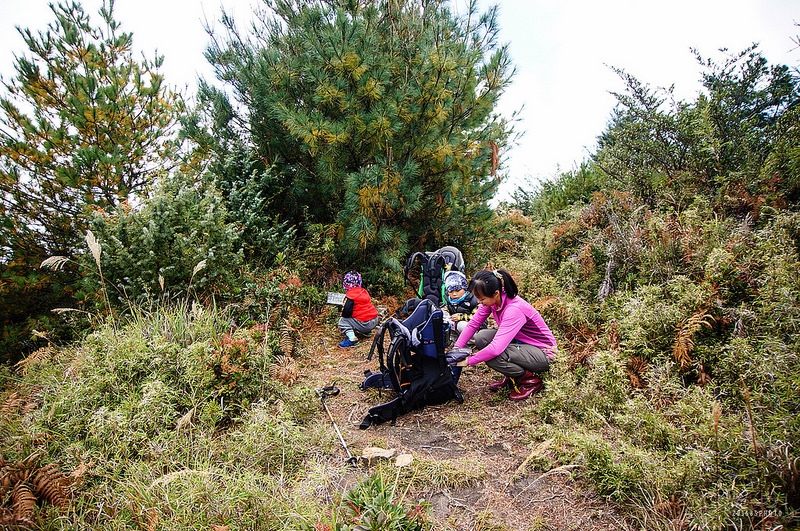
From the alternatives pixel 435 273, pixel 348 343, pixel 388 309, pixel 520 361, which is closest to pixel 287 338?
pixel 348 343

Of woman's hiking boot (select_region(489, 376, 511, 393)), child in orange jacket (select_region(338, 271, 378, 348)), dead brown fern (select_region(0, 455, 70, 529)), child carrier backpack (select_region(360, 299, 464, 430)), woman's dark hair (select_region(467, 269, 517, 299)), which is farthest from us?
child in orange jacket (select_region(338, 271, 378, 348))

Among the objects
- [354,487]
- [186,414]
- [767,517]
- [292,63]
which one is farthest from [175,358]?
[292,63]

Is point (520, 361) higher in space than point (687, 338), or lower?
lower

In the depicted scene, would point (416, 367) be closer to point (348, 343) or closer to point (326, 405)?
point (326, 405)

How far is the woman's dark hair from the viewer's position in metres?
3.73

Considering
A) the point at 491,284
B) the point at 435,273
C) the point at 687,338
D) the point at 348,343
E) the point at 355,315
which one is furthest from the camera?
the point at 435,273

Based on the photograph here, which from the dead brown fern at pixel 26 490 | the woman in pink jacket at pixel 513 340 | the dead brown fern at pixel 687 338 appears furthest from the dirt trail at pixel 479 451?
the dead brown fern at pixel 26 490

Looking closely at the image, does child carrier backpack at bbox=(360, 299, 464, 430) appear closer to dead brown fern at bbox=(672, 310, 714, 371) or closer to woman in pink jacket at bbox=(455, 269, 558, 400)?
woman in pink jacket at bbox=(455, 269, 558, 400)

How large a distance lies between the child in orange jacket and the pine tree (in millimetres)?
894

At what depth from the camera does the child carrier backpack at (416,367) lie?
3.59 metres

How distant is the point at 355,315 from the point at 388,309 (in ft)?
3.10

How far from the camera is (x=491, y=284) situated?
372 centimetres

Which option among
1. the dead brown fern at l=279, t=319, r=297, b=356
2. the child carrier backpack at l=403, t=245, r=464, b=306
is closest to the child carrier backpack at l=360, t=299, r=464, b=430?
the dead brown fern at l=279, t=319, r=297, b=356

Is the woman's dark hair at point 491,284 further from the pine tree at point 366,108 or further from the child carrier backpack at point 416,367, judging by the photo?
Answer: the pine tree at point 366,108
